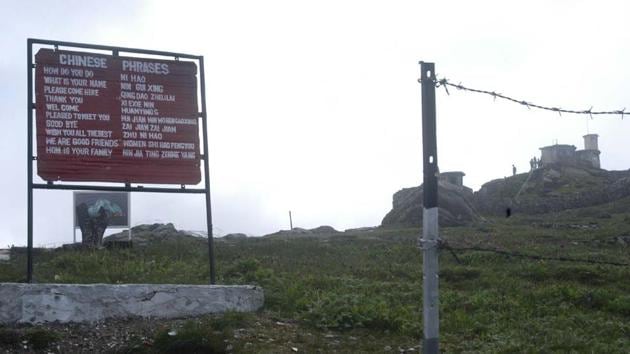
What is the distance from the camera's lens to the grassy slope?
8867mm

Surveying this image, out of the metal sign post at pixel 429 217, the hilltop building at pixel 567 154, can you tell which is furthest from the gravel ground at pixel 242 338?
the hilltop building at pixel 567 154

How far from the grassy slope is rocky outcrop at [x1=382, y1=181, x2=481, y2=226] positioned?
34.7 ft

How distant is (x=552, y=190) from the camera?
3744 cm

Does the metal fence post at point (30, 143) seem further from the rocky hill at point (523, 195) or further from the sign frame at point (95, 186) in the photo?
the rocky hill at point (523, 195)

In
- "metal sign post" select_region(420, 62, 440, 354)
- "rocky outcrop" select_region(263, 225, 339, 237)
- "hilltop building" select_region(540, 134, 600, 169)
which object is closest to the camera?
"metal sign post" select_region(420, 62, 440, 354)

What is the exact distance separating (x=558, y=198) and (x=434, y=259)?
30.7 m

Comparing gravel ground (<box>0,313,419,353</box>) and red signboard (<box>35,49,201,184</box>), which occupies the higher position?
red signboard (<box>35,49,201,184</box>)

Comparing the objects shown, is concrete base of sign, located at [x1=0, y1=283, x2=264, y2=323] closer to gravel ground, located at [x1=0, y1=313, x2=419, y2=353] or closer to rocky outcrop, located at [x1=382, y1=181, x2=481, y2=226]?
gravel ground, located at [x1=0, y1=313, x2=419, y2=353]

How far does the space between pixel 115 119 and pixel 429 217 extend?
5204 millimetres

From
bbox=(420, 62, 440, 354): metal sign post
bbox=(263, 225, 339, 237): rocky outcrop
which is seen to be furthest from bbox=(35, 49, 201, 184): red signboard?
bbox=(263, 225, 339, 237): rocky outcrop

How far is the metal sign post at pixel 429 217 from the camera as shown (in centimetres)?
543

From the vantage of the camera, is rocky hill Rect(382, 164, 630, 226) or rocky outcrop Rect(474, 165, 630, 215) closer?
rocky hill Rect(382, 164, 630, 226)

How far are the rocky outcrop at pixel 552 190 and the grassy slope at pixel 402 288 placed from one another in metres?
15.9

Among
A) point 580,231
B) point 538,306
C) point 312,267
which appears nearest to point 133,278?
point 312,267
